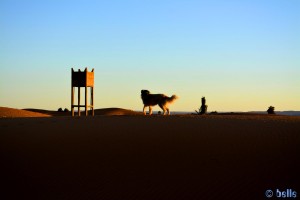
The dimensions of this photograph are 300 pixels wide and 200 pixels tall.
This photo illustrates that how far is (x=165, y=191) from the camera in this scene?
8.88m

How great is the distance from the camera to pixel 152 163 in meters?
11.0

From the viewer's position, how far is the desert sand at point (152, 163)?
356 inches

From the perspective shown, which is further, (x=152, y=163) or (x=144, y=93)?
(x=144, y=93)

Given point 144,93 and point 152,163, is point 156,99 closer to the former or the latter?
point 144,93

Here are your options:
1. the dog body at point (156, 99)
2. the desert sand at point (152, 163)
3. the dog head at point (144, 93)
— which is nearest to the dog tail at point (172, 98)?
the dog body at point (156, 99)

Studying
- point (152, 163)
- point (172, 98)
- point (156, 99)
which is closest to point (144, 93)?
point (156, 99)

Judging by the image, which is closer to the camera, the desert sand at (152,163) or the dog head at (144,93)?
the desert sand at (152,163)

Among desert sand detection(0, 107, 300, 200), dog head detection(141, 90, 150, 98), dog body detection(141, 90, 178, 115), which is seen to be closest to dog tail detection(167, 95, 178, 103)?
dog body detection(141, 90, 178, 115)

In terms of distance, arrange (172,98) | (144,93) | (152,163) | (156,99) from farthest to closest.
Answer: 1. (144,93)
2. (156,99)
3. (172,98)
4. (152,163)

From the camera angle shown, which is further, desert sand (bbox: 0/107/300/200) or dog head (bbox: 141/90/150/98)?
dog head (bbox: 141/90/150/98)

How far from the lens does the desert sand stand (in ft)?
29.7

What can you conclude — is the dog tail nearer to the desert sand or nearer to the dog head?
the dog head

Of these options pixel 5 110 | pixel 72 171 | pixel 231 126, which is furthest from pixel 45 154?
pixel 5 110

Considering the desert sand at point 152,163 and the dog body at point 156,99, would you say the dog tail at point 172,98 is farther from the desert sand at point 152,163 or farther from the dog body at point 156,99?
the desert sand at point 152,163
